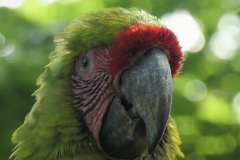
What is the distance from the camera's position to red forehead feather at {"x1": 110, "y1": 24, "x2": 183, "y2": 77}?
1.95 meters

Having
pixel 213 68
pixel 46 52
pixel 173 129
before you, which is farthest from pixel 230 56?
pixel 173 129

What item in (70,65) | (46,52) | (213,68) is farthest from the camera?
(213,68)

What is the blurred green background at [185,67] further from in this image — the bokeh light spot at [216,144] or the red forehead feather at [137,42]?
the red forehead feather at [137,42]

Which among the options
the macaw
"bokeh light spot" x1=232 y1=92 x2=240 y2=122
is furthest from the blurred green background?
the macaw

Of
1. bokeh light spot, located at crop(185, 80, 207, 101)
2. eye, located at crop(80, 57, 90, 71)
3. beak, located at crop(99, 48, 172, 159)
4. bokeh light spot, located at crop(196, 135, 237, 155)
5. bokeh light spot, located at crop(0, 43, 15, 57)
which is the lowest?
bokeh light spot, located at crop(196, 135, 237, 155)

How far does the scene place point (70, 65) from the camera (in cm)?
217

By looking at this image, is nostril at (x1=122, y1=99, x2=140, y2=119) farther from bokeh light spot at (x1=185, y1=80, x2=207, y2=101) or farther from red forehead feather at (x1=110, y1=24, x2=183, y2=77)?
bokeh light spot at (x1=185, y1=80, x2=207, y2=101)

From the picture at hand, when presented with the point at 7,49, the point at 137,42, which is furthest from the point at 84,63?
the point at 7,49

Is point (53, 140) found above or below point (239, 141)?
above

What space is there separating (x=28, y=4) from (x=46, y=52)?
40cm

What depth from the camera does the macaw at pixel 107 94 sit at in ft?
6.26

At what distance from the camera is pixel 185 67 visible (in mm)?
3906

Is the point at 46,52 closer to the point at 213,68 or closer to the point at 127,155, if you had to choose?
the point at 213,68

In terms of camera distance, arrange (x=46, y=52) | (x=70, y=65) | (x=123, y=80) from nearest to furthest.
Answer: (x=123, y=80)
(x=70, y=65)
(x=46, y=52)
